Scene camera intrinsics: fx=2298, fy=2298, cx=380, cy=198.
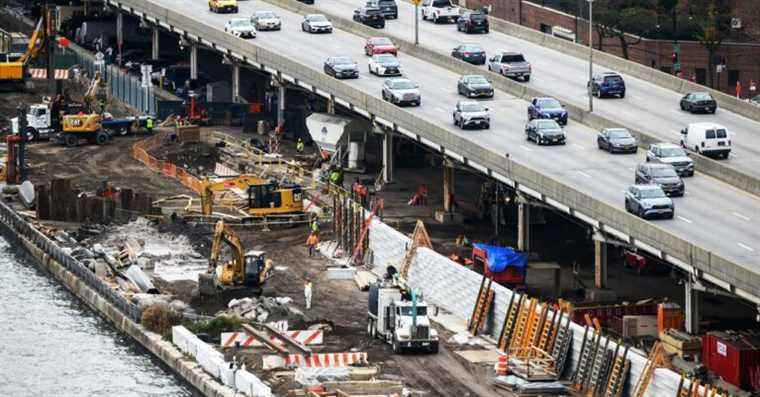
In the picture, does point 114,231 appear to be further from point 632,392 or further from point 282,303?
point 632,392

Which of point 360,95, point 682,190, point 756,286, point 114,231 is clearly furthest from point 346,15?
point 756,286

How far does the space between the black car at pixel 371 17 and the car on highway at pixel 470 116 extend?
31693mm

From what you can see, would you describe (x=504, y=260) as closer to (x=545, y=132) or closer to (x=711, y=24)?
(x=545, y=132)

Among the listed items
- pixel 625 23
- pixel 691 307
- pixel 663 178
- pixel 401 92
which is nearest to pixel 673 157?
pixel 663 178

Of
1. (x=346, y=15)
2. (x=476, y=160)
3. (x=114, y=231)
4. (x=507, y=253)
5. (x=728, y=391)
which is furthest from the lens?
(x=346, y=15)

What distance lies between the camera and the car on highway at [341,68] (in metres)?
128

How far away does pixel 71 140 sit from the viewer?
139625 millimetres

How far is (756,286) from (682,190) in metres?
19.7

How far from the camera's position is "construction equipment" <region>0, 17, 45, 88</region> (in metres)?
156

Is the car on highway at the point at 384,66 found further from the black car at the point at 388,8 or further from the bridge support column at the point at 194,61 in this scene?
the bridge support column at the point at 194,61

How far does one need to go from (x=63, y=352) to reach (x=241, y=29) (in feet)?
161

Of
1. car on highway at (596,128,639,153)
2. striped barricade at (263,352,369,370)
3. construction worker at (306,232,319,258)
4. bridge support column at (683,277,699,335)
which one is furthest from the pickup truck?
striped barricade at (263,352,369,370)

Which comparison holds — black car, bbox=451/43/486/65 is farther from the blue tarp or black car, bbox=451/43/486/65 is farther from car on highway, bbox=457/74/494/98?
the blue tarp

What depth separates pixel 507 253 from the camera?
322 feet
